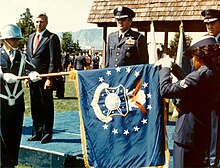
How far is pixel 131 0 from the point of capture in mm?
14805

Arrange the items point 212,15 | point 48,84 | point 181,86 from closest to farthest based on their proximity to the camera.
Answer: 1. point 181,86
2. point 212,15
3. point 48,84

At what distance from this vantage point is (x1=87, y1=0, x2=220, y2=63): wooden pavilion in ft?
42.3

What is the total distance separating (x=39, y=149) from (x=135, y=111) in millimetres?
1778

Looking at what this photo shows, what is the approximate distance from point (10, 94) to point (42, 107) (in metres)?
1.48

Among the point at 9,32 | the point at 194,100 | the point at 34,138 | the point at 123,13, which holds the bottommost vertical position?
the point at 34,138

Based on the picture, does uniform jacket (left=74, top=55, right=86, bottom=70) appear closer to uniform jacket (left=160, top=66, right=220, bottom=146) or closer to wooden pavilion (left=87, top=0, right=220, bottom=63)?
wooden pavilion (left=87, top=0, right=220, bottom=63)

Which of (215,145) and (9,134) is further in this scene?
(9,134)

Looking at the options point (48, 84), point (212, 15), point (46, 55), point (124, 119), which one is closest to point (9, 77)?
point (48, 84)

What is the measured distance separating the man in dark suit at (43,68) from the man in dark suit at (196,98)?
2850 mm

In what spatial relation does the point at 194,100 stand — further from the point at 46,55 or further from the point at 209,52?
the point at 46,55

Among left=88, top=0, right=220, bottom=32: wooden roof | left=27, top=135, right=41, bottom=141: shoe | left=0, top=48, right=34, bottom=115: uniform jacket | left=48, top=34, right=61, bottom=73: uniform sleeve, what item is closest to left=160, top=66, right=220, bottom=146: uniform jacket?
left=0, top=48, right=34, bottom=115: uniform jacket

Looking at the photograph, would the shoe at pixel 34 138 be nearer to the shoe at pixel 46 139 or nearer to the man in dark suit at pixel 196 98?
the shoe at pixel 46 139

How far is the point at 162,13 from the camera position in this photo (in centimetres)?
1346

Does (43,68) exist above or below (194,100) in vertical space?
above
